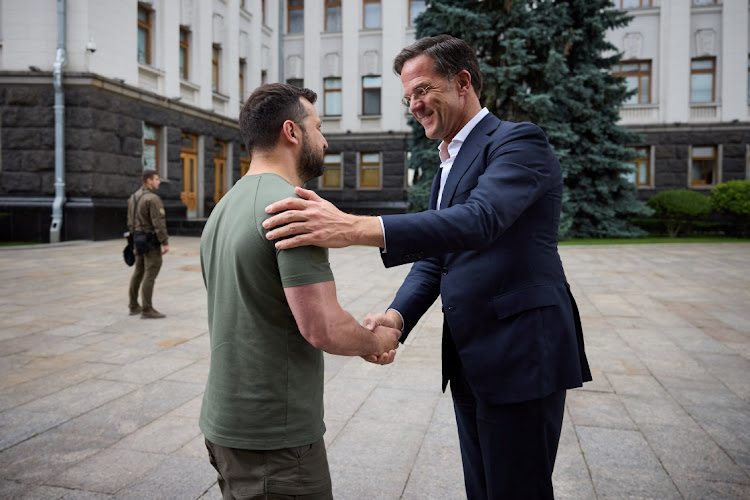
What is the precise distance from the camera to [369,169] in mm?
29641

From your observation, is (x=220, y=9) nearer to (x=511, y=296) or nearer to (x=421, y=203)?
(x=421, y=203)

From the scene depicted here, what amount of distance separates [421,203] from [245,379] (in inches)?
748

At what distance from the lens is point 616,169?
66.6ft

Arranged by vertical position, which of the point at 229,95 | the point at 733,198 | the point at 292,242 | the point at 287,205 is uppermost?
the point at 229,95

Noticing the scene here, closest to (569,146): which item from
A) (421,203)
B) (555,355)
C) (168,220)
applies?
(421,203)

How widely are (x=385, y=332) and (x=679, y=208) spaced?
22378 millimetres

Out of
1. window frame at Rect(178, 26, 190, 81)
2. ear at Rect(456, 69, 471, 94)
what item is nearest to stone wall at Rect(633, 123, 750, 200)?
window frame at Rect(178, 26, 190, 81)

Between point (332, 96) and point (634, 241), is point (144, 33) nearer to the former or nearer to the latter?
point (332, 96)

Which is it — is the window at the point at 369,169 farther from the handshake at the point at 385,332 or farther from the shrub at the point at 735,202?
the handshake at the point at 385,332

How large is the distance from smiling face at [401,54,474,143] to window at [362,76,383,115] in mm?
27735

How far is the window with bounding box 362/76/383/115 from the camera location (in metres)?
29.3

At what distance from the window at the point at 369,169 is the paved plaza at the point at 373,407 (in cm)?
2084

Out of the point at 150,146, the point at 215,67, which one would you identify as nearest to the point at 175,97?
the point at 150,146

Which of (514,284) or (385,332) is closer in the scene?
(514,284)
